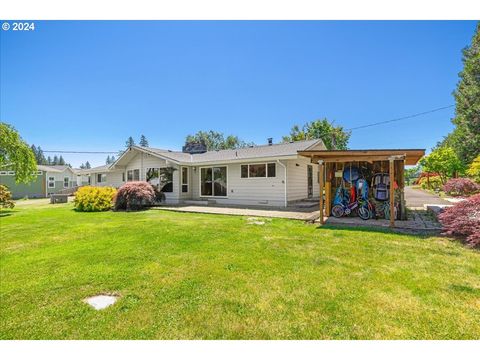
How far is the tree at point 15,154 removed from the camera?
1291cm

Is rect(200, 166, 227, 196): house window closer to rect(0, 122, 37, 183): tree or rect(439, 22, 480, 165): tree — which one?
rect(0, 122, 37, 183): tree

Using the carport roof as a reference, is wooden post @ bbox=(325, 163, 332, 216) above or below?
below

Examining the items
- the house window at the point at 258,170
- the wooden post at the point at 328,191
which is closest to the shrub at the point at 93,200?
the house window at the point at 258,170

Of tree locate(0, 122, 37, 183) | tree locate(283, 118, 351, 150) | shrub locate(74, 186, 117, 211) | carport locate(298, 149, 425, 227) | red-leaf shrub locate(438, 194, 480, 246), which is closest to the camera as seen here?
red-leaf shrub locate(438, 194, 480, 246)

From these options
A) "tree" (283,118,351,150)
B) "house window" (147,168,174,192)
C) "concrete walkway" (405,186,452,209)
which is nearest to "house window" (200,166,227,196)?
"house window" (147,168,174,192)

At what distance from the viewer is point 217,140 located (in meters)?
57.6

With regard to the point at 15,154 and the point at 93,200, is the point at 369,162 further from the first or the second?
the point at 15,154

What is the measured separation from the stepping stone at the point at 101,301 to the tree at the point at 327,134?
105 feet

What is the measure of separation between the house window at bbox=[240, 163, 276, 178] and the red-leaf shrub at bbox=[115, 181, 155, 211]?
5.19m

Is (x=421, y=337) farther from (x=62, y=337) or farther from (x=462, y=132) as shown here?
(x=462, y=132)

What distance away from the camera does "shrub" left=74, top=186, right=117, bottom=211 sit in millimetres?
13109

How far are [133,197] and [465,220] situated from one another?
12.8 meters

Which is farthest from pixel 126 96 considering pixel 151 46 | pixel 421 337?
pixel 421 337

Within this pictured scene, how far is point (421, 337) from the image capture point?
91.4 inches
